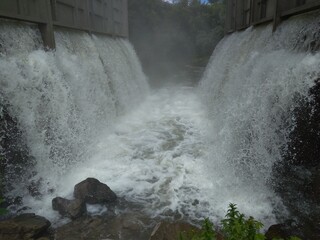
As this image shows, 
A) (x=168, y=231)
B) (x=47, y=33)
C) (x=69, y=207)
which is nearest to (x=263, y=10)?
(x=47, y=33)

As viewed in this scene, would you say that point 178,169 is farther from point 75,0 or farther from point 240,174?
point 75,0

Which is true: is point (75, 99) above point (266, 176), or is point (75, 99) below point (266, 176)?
above

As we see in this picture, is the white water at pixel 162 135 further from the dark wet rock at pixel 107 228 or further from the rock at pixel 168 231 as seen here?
the rock at pixel 168 231

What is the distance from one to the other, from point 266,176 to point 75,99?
16.3 feet

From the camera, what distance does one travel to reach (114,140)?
852cm

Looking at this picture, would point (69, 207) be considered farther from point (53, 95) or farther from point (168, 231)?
point (53, 95)

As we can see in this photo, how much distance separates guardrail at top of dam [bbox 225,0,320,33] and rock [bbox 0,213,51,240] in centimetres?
589

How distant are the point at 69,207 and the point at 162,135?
4.52m

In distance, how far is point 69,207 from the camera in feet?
16.1

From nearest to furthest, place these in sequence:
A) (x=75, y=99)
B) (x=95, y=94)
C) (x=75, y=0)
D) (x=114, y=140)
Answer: (x=75, y=99) < (x=114, y=140) < (x=95, y=94) < (x=75, y=0)

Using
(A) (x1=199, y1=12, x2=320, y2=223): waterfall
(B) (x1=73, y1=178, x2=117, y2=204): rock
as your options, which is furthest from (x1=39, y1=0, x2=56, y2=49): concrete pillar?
(A) (x1=199, y1=12, x2=320, y2=223): waterfall

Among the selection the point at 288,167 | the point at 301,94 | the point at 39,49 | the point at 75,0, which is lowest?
the point at 288,167

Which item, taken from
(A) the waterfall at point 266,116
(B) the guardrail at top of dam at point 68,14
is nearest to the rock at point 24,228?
(A) the waterfall at point 266,116

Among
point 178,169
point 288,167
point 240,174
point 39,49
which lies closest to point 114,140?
point 178,169
